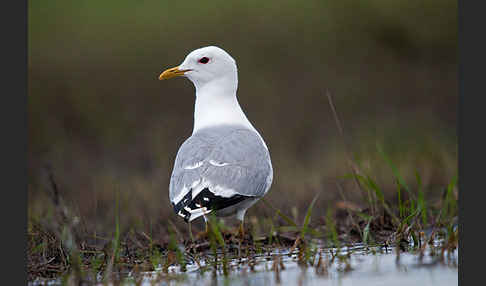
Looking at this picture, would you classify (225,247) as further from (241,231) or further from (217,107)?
(217,107)

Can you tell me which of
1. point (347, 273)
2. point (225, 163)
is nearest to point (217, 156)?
point (225, 163)

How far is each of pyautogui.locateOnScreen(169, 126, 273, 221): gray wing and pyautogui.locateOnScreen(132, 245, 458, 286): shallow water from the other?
585 mm

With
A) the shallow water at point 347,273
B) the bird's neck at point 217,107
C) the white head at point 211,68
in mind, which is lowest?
the shallow water at point 347,273

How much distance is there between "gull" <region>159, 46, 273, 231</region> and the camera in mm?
4910

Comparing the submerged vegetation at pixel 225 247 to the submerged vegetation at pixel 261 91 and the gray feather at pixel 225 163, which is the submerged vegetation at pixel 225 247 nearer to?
the gray feather at pixel 225 163

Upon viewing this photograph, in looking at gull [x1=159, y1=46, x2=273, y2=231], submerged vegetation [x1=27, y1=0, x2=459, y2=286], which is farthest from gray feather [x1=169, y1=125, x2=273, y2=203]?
submerged vegetation [x1=27, y1=0, x2=459, y2=286]

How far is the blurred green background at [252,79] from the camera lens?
10.6 m

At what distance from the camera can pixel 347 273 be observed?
4.23 m

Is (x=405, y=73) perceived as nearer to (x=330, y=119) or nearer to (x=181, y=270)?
(x=330, y=119)

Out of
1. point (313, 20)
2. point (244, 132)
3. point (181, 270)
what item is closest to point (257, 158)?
point (244, 132)

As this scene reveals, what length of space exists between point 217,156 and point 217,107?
2.76 feet

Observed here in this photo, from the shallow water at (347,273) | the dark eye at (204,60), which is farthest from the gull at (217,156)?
the shallow water at (347,273)

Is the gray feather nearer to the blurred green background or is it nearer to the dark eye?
the dark eye

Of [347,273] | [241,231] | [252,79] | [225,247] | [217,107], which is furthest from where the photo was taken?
[252,79]
